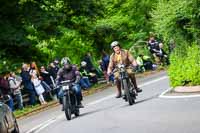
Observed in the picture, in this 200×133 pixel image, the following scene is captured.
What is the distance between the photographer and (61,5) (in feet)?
116

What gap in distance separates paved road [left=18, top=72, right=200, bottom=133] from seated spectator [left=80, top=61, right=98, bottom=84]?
878 centimetres

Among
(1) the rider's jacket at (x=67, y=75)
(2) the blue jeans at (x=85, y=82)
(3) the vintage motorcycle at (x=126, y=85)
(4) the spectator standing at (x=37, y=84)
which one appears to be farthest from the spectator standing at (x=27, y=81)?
(3) the vintage motorcycle at (x=126, y=85)

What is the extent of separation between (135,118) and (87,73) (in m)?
A: 16.0

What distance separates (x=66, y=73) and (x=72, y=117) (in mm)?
1295

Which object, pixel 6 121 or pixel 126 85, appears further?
pixel 126 85

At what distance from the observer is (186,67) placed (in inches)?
836

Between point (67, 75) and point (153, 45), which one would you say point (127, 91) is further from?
point (153, 45)

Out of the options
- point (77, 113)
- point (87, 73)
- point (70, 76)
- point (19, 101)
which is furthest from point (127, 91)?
point (87, 73)

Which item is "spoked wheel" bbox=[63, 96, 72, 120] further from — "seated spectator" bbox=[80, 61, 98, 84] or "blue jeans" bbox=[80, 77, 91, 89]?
"seated spectator" bbox=[80, 61, 98, 84]

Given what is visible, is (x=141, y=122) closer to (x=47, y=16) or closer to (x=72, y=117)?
(x=72, y=117)

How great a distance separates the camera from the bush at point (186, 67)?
20.6 metres

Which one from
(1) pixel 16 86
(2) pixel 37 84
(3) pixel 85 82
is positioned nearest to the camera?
(1) pixel 16 86

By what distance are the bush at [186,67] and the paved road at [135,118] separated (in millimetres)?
867

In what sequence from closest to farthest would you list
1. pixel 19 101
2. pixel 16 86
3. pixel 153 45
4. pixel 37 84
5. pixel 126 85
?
1. pixel 126 85
2. pixel 16 86
3. pixel 19 101
4. pixel 37 84
5. pixel 153 45
